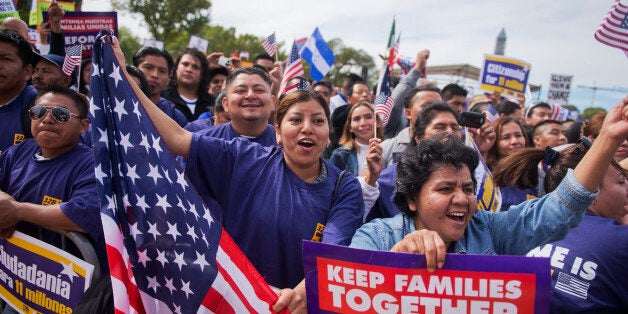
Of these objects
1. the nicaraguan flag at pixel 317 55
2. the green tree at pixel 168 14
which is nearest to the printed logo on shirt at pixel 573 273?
the nicaraguan flag at pixel 317 55

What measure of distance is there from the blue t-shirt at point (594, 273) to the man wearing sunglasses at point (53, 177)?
245 cm

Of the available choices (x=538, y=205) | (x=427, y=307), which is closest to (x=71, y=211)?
(x=427, y=307)

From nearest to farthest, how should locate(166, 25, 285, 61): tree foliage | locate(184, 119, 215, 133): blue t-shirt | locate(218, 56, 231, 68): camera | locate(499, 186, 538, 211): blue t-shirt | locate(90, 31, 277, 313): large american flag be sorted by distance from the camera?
locate(90, 31, 277, 313): large american flag < locate(499, 186, 538, 211): blue t-shirt < locate(184, 119, 215, 133): blue t-shirt < locate(218, 56, 231, 68): camera < locate(166, 25, 285, 61): tree foliage

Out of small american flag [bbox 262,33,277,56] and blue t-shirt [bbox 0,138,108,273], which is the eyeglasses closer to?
blue t-shirt [bbox 0,138,108,273]

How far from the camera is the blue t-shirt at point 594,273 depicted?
239cm

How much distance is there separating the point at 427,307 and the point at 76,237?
186cm

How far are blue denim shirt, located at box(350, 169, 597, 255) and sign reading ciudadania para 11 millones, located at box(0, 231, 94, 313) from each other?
4.83ft

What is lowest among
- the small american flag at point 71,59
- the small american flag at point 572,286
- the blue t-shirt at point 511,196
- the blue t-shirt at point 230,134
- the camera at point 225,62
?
the small american flag at point 572,286

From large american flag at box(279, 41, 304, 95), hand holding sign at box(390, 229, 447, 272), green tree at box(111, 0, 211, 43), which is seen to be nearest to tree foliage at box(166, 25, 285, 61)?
green tree at box(111, 0, 211, 43)

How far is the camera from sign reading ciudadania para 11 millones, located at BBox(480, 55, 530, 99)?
997cm

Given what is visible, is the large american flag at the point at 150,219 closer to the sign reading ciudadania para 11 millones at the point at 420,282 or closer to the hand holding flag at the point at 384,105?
the sign reading ciudadania para 11 millones at the point at 420,282

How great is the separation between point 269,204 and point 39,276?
1.35 meters

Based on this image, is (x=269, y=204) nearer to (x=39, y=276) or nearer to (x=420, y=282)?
(x=420, y=282)

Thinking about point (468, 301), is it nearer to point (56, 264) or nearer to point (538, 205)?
point (538, 205)
